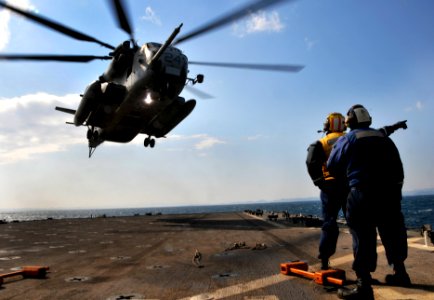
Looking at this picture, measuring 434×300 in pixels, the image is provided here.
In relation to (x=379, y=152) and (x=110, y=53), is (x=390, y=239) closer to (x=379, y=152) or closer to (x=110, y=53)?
(x=379, y=152)

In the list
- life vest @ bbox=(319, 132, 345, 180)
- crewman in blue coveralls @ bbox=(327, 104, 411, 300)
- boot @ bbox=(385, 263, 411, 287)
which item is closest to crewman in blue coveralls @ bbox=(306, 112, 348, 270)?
life vest @ bbox=(319, 132, 345, 180)

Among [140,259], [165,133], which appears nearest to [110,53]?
[165,133]

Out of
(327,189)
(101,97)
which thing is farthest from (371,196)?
(101,97)

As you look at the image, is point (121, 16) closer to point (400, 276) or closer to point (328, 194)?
point (328, 194)

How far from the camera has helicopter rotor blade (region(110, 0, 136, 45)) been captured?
12.2 metres

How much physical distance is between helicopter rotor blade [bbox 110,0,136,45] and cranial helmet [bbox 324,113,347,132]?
32.5 ft

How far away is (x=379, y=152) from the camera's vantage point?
13.8 ft

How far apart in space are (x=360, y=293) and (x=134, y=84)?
1526cm

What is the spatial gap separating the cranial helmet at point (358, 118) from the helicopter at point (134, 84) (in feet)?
26.3

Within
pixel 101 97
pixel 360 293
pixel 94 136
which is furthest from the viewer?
pixel 94 136

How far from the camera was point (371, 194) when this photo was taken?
13.3 ft

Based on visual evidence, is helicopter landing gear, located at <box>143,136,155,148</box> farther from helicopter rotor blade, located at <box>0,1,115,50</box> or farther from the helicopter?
helicopter rotor blade, located at <box>0,1,115,50</box>

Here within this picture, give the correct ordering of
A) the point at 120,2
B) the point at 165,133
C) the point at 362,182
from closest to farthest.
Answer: the point at 362,182 → the point at 120,2 → the point at 165,133

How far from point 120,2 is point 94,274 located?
402 inches
